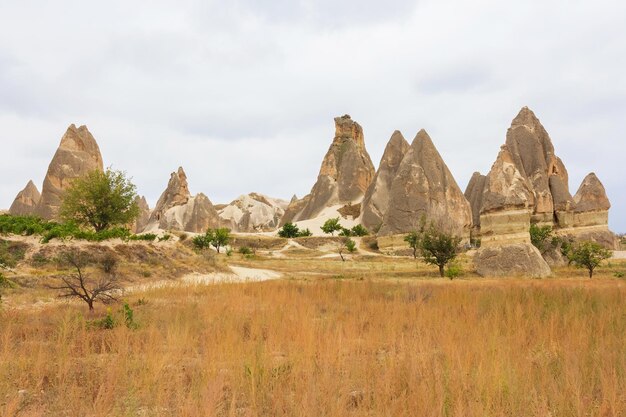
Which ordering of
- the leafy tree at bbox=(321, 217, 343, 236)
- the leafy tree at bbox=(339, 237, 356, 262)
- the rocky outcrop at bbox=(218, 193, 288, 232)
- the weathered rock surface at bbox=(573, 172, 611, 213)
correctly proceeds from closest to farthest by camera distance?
1. the leafy tree at bbox=(339, 237, 356, 262)
2. the weathered rock surface at bbox=(573, 172, 611, 213)
3. the leafy tree at bbox=(321, 217, 343, 236)
4. the rocky outcrop at bbox=(218, 193, 288, 232)

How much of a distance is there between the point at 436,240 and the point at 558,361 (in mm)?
21308

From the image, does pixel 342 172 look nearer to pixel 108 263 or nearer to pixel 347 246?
pixel 347 246

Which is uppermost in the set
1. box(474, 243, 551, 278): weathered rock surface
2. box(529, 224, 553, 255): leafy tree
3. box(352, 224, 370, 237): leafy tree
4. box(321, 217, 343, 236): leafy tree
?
box(321, 217, 343, 236): leafy tree

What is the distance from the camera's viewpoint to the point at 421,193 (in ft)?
178

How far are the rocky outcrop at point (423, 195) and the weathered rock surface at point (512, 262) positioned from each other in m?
26.4

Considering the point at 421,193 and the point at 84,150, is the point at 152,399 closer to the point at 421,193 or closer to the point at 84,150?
the point at 421,193

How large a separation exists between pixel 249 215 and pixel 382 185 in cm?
4410

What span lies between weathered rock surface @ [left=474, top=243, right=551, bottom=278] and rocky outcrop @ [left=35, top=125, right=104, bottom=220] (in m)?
43.3

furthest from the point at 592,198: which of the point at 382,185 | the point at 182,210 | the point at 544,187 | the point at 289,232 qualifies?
the point at 182,210

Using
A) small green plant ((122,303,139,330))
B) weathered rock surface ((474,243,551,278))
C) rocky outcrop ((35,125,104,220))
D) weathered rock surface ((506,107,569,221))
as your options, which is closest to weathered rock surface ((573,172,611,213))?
weathered rock surface ((506,107,569,221))

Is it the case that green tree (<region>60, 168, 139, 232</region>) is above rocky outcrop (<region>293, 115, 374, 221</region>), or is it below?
below

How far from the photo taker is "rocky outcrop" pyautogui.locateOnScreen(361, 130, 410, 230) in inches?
2611

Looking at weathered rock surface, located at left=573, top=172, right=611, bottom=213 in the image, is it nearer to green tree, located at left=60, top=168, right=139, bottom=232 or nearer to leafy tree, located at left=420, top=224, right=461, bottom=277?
leafy tree, located at left=420, top=224, right=461, bottom=277

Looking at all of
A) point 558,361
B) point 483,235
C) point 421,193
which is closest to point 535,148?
point 421,193
